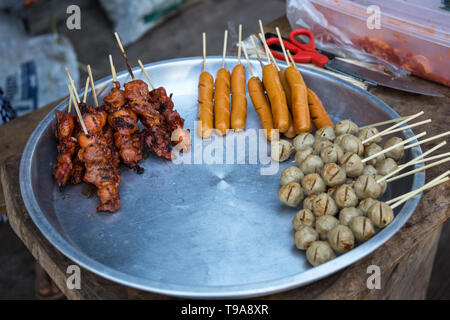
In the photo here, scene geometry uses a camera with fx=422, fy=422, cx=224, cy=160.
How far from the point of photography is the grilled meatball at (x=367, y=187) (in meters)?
1.93

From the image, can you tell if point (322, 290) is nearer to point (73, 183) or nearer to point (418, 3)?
point (73, 183)

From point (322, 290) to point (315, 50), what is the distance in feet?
6.40

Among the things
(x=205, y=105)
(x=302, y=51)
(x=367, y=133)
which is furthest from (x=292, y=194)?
(x=302, y=51)

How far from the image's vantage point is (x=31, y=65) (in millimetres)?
5691

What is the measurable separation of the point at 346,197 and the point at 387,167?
35cm

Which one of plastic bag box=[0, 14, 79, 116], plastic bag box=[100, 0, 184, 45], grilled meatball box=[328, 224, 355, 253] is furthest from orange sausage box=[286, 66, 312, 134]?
plastic bag box=[100, 0, 184, 45]

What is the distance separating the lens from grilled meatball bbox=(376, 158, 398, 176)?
6.87ft

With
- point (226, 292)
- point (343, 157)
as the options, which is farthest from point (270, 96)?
point (226, 292)

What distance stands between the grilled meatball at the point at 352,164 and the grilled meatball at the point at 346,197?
14 cm

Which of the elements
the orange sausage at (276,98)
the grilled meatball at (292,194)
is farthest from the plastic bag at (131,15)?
the grilled meatball at (292,194)

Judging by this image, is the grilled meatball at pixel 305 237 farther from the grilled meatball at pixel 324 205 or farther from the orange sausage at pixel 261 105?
the orange sausage at pixel 261 105

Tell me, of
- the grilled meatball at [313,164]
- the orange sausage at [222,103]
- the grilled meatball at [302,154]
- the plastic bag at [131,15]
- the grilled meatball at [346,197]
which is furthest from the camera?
the plastic bag at [131,15]

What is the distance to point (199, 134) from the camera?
2.61 m

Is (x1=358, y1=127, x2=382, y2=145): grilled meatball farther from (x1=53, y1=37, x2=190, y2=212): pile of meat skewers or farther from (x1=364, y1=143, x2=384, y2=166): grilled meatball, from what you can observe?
(x1=53, y1=37, x2=190, y2=212): pile of meat skewers
